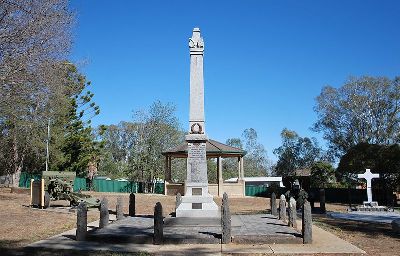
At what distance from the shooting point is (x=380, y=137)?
43875 mm

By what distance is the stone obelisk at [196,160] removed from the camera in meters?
14.1

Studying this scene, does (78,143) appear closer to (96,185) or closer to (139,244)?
(96,185)

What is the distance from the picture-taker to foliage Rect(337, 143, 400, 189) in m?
29.2

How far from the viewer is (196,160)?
14.5 m

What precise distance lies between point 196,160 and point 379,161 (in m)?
20.3

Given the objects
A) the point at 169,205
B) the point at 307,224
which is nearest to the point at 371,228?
the point at 307,224

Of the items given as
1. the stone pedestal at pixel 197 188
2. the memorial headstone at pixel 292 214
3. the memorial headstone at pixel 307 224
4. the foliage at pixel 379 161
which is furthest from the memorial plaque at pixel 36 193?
the foliage at pixel 379 161

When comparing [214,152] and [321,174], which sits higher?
[214,152]

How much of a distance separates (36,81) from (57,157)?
75.4 ft

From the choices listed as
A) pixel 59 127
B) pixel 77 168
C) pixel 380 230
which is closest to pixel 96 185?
pixel 77 168

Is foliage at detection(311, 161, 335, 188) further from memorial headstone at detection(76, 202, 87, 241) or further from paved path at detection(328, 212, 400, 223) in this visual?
memorial headstone at detection(76, 202, 87, 241)

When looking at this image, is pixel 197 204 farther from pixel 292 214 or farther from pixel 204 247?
pixel 204 247

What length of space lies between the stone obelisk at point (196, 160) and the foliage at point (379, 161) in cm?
1954

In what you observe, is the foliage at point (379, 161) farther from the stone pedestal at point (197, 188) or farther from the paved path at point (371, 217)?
the stone pedestal at point (197, 188)
